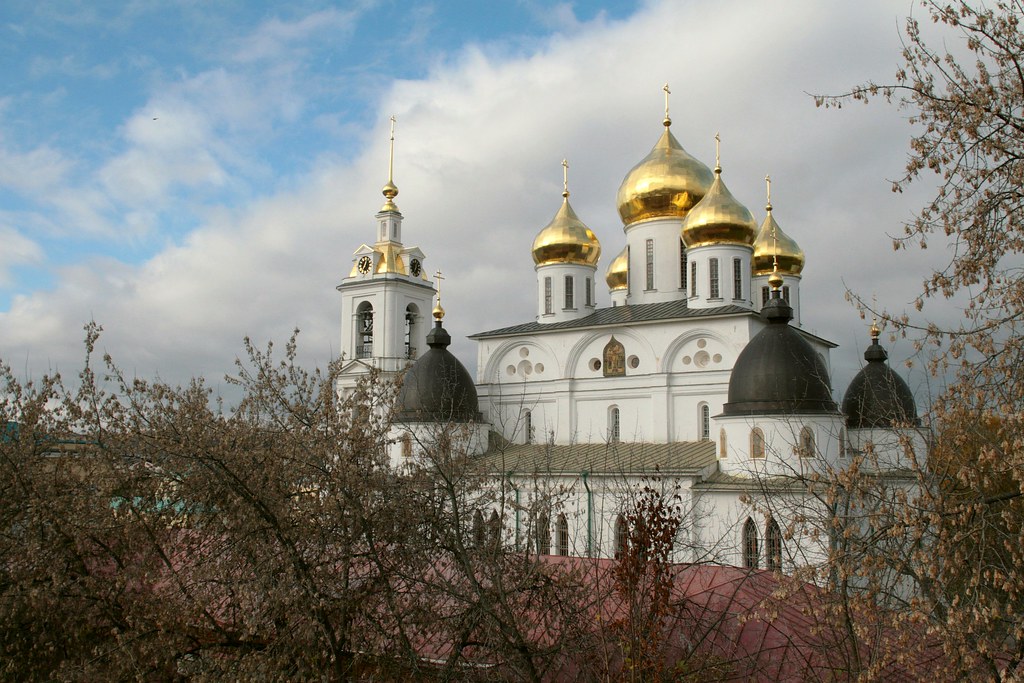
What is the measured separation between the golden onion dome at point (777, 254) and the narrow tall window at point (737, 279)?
3858 mm

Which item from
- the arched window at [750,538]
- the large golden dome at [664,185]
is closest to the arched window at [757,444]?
the arched window at [750,538]

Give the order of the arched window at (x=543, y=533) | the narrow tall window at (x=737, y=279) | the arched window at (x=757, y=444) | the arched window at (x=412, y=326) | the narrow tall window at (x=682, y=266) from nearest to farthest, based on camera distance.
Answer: the arched window at (x=543, y=533), the arched window at (x=757, y=444), the narrow tall window at (x=737, y=279), the narrow tall window at (x=682, y=266), the arched window at (x=412, y=326)

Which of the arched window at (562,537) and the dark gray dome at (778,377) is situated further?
the arched window at (562,537)

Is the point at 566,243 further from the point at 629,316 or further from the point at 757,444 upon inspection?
the point at 757,444

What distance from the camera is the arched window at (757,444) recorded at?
17203 mm

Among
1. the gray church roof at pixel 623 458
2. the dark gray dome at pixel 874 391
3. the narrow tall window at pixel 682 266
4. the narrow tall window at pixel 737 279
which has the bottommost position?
the gray church roof at pixel 623 458

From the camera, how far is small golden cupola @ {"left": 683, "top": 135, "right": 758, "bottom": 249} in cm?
2164

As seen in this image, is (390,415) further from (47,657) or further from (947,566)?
(947,566)

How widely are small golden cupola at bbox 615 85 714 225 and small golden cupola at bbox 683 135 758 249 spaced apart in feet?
5.66

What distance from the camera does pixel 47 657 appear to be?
759cm

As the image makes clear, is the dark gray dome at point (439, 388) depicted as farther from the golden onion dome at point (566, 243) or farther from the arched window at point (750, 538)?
the arched window at point (750, 538)

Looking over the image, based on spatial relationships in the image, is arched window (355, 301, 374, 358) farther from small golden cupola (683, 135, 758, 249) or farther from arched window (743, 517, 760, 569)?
arched window (743, 517, 760, 569)

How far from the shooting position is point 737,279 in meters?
Answer: 21.6

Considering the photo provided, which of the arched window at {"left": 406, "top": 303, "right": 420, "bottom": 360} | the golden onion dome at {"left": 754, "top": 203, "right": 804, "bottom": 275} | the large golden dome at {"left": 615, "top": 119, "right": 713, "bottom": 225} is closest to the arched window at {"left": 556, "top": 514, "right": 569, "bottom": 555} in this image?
the arched window at {"left": 406, "top": 303, "right": 420, "bottom": 360}
